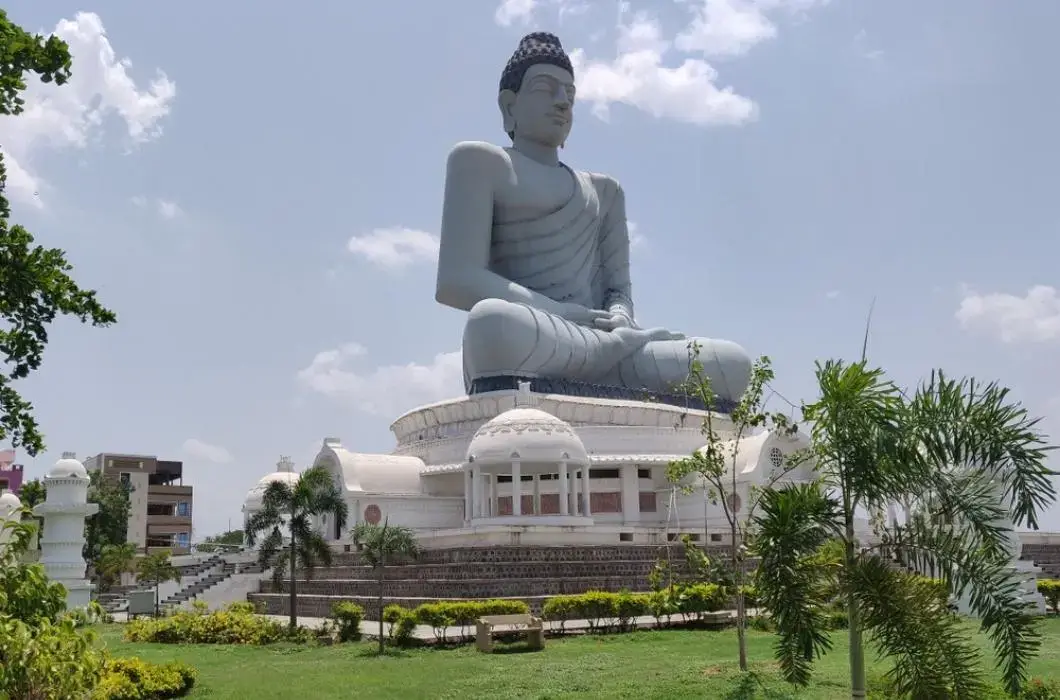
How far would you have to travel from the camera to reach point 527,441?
91.5ft

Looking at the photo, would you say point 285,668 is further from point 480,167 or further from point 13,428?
point 480,167

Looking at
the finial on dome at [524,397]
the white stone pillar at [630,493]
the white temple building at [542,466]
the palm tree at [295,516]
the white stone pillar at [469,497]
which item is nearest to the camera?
the palm tree at [295,516]

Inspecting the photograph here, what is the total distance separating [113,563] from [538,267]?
20.5 metres

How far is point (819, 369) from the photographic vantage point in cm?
905

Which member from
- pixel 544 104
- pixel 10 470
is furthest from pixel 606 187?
pixel 10 470

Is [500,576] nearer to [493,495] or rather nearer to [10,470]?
[493,495]

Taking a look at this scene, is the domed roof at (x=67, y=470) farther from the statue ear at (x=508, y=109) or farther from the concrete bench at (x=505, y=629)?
the statue ear at (x=508, y=109)

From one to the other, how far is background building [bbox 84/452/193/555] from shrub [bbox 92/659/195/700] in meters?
58.9

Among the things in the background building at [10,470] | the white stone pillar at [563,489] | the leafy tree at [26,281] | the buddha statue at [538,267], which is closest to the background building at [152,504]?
the background building at [10,470]

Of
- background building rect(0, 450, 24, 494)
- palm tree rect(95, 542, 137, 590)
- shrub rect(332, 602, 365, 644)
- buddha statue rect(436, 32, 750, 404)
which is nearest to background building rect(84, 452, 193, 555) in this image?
background building rect(0, 450, 24, 494)

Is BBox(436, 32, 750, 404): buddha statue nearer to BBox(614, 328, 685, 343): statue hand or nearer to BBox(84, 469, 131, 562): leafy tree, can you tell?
BBox(614, 328, 685, 343): statue hand

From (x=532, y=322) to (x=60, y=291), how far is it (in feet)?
82.1

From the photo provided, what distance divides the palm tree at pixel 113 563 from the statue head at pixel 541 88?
921 inches

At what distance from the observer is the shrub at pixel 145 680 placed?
11.0 m
